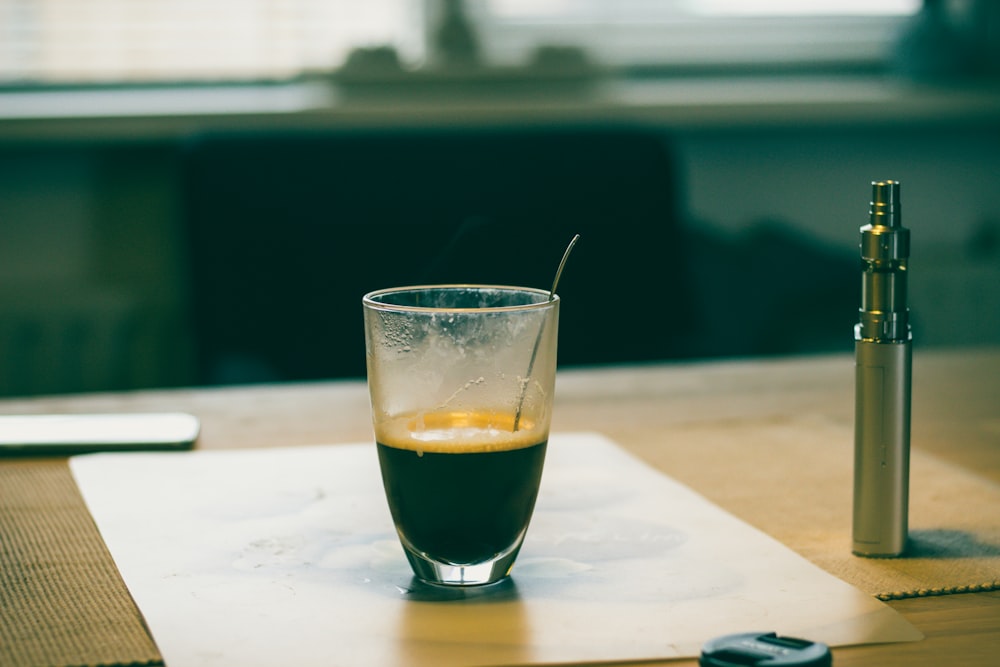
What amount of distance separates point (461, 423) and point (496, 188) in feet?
4.33

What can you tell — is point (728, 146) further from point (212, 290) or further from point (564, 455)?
point (564, 455)

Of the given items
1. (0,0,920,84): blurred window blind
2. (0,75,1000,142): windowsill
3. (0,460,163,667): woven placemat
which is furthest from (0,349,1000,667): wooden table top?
(0,0,920,84): blurred window blind

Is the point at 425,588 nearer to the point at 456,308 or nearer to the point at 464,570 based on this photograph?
the point at 464,570

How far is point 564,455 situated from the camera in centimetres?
89

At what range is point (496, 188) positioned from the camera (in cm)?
188

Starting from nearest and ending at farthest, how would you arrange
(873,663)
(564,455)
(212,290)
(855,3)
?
(873,663)
(564,455)
(212,290)
(855,3)

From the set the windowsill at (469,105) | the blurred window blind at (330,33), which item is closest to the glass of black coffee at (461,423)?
the windowsill at (469,105)

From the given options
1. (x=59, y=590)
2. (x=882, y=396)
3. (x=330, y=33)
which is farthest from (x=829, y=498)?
(x=330, y=33)

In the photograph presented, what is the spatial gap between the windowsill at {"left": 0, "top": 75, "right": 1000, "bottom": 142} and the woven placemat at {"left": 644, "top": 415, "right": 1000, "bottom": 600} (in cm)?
135

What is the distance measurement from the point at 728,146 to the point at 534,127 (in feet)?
1.45

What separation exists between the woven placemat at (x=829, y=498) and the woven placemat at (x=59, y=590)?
358 mm

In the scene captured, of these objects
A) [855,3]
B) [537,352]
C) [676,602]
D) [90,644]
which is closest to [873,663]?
[676,602]

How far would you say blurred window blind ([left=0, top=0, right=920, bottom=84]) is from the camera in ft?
7.71

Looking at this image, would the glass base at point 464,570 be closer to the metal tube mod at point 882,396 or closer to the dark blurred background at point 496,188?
the metal tube mod at point 882,396
